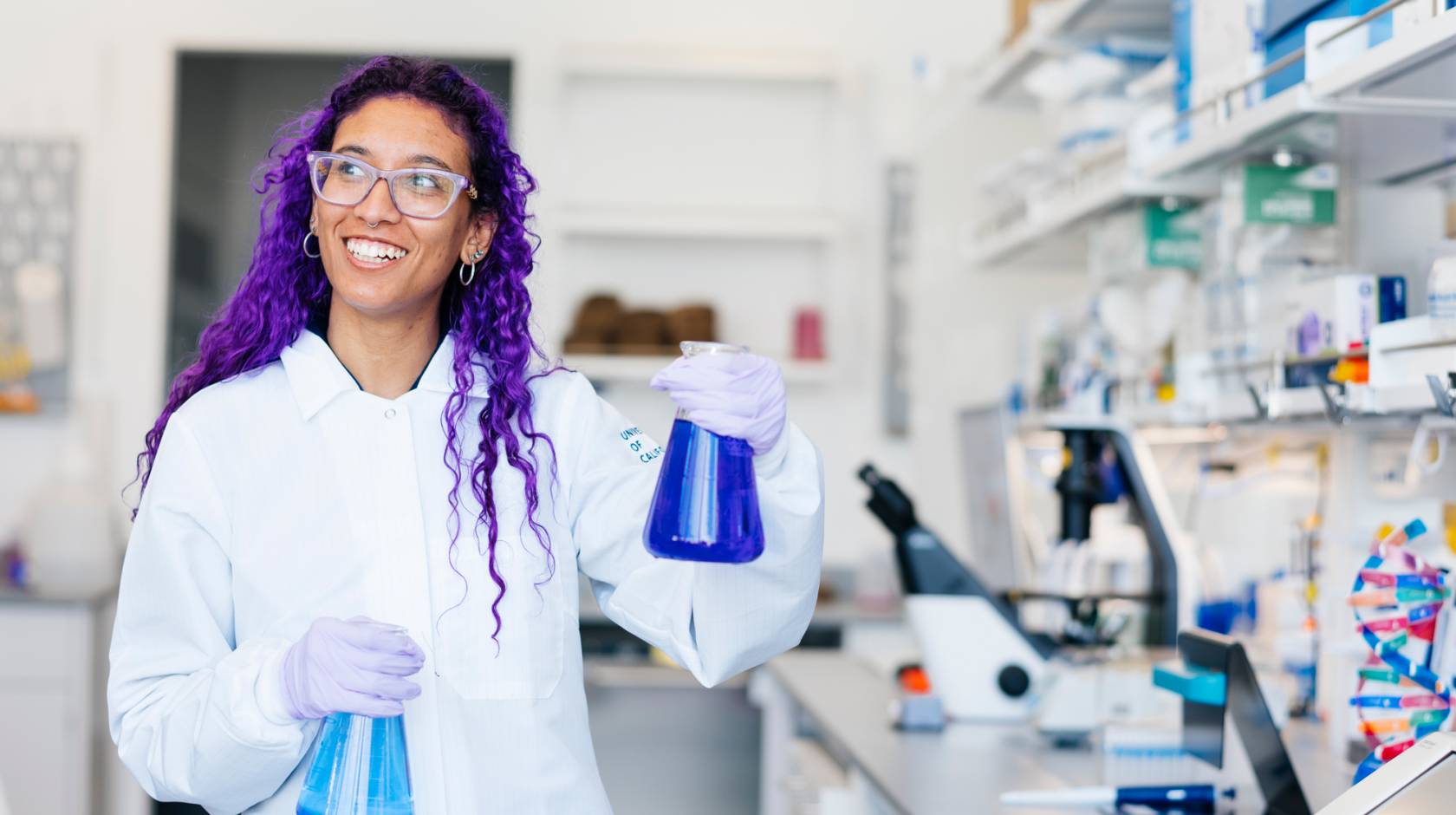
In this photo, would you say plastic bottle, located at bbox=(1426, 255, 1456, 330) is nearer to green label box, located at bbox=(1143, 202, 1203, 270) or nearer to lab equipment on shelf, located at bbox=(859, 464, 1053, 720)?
green label box, located at bbox=(1143, 202, 1203, 270)

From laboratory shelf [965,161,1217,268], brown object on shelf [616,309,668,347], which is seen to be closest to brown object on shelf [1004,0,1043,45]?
laboratory shelf [965,161,1217,268]

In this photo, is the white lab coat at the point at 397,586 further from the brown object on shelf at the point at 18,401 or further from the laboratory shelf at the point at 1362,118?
the brown object on shelf at the point at 18,401

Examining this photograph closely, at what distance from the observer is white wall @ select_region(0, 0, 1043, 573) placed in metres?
3.87

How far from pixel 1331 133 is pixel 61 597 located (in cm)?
280

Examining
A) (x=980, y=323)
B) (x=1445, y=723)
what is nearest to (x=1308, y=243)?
(x=1445, y=723)

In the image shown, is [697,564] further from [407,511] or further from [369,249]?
[369,249]

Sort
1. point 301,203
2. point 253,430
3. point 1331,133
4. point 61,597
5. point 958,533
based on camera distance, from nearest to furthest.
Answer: point 253,430, point 301,203, point 1331,133, point 61,597, point 958,533

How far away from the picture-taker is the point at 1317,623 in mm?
2127

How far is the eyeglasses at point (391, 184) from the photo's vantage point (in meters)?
1.35

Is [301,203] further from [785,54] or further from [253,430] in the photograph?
[785,54]

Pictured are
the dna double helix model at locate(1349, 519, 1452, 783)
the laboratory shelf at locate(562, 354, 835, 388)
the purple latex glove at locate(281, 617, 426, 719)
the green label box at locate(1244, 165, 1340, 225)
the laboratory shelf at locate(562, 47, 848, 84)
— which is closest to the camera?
the purple latex glove at locate(281, 617, 426, 719)

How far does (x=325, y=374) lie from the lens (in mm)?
1389

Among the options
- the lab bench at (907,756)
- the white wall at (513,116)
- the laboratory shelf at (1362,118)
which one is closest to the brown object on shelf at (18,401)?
the white wall at (513,116)

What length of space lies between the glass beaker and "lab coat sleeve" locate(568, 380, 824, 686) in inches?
2.4
